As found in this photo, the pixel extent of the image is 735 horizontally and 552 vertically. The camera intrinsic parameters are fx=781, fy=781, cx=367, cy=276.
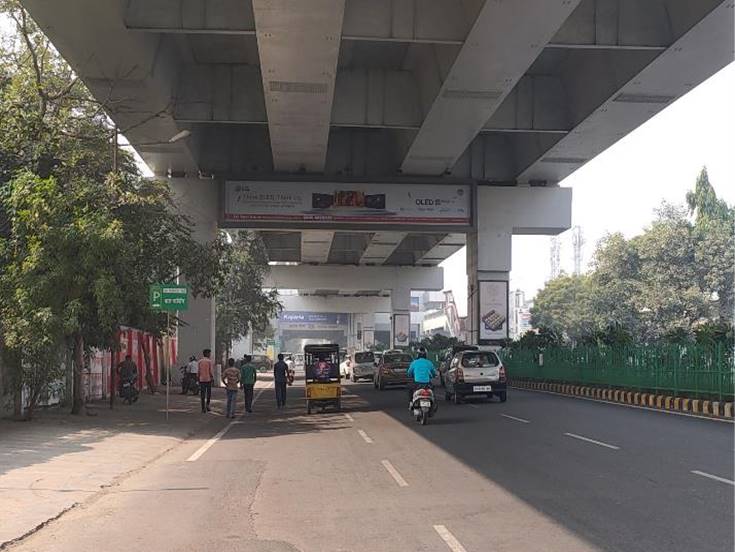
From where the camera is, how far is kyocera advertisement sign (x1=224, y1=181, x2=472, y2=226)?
3222 centimetres

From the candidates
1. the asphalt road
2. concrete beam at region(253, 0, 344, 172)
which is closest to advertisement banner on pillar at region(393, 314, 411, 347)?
concrete beam at region(253, 0, 344, 172)

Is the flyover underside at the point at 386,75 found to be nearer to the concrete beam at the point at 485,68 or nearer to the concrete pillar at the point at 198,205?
the concrete beam at the point at 485,68

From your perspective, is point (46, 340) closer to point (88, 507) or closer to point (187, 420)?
point (187, 420)

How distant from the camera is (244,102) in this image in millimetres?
25359

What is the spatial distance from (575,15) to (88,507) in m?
15.5

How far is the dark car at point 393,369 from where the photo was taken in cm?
3681

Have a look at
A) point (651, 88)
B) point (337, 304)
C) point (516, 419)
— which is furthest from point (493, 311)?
point (337, 304)

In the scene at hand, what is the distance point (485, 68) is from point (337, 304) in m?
63.4

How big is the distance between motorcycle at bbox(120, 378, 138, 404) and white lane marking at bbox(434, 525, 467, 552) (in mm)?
18777

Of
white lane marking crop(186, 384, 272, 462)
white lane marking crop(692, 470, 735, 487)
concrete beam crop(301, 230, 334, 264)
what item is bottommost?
white lane marking crop(186, 384, 272, 462)

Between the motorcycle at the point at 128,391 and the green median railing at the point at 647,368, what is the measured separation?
1595cm

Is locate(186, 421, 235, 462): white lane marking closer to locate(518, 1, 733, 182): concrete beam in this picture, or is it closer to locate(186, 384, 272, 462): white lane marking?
locate(186, 384, 272, 462): white lane marking

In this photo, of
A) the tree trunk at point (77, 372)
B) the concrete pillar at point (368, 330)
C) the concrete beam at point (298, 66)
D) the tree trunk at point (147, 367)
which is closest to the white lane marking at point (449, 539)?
the concrete beam at point (298, 66)

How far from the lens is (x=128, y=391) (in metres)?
24.5
